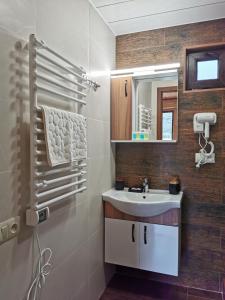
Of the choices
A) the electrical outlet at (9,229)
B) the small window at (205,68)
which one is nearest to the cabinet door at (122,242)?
the electrical outlet at (9,229)

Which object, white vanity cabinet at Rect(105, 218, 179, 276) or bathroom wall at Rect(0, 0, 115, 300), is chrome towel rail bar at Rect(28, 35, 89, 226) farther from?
white vanity cabinet at Rect(105, 218, 179, 276)

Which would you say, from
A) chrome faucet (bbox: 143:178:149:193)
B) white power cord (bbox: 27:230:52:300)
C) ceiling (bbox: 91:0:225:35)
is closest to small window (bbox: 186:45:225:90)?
ceiling (bbox: 91:0:225:35)

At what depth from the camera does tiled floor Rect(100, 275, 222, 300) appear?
6.93 ft

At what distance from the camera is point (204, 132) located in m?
2.12

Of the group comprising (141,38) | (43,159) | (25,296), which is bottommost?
(25,296)

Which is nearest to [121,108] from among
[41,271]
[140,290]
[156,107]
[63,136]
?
[156,107]

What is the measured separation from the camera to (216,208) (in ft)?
7.11

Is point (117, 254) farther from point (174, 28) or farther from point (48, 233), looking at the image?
point (174, 28)

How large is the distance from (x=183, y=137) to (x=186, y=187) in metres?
0.48

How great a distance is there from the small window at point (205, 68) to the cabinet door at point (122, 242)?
143 centimetres

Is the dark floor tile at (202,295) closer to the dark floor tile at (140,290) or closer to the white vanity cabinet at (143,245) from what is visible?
the dark floor tile at (140,290)

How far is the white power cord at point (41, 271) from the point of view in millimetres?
1250

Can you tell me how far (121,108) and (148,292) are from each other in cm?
176

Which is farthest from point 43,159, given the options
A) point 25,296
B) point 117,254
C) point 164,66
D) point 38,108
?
point 164,66
